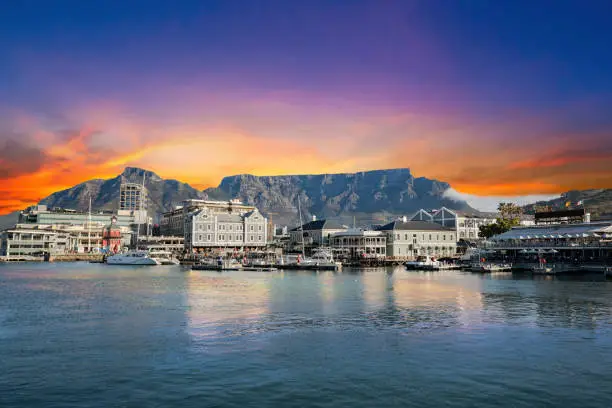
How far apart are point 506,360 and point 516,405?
7.13 meters

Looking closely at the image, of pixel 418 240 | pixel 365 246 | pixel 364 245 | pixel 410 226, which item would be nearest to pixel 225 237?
pixel 364 245

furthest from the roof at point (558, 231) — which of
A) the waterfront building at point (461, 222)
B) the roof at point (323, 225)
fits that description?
the roof at point (323, 225)

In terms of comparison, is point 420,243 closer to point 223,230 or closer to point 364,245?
point 364,245

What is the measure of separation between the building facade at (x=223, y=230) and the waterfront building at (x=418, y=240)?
164 ft

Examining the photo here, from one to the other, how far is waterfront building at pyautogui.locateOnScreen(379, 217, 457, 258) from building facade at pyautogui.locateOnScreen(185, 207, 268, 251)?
4996cm

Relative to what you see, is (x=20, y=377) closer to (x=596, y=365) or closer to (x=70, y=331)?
(x=70, y=331)

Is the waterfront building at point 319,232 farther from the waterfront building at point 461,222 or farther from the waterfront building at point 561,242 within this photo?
the waterfront building at point 561,242

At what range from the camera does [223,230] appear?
180 m

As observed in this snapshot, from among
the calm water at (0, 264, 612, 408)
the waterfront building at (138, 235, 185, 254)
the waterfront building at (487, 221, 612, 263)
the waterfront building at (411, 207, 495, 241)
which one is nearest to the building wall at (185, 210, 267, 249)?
the waterfront building at (138, 235, 185, 254)

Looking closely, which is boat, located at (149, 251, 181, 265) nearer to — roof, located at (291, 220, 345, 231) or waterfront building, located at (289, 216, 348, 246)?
waterfront building, located at (289, 216, 348, 246)

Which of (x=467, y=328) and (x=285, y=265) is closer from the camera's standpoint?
(x=467, y=328)

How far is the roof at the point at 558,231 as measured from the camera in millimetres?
106812

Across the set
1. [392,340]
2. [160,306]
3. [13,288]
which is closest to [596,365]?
[392,340]

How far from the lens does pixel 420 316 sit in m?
40.8
